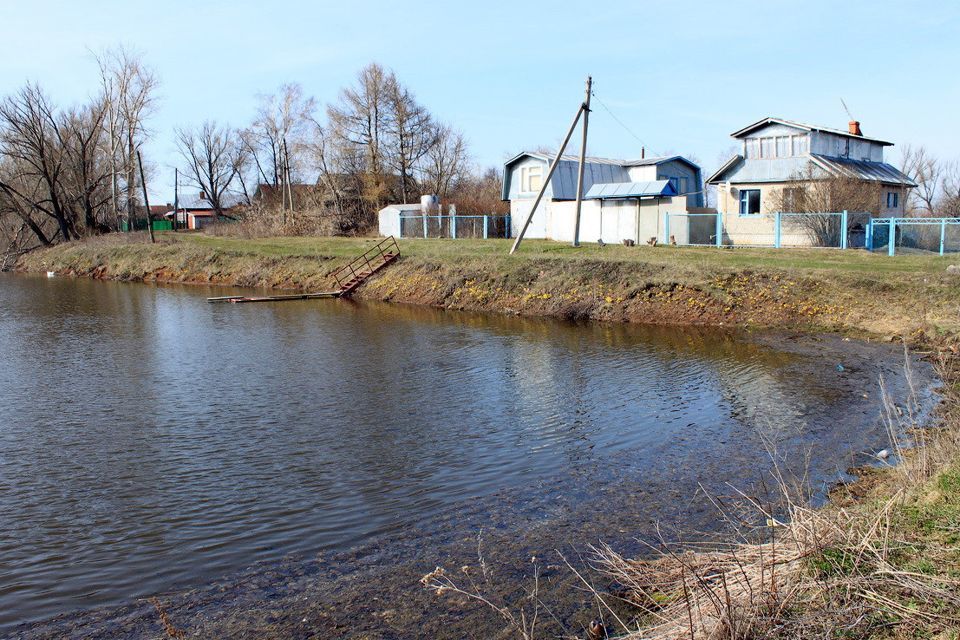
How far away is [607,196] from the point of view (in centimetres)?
3834

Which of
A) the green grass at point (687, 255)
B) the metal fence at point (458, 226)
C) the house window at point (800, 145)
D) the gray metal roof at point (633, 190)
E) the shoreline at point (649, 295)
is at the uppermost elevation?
the house window at point (800, 145)

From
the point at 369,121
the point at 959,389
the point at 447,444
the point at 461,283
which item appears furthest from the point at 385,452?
the point at 369,121

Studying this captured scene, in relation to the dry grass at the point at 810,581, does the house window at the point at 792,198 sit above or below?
above

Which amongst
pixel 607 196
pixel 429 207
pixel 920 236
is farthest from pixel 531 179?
pixel 920 236

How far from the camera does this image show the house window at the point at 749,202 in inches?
1528

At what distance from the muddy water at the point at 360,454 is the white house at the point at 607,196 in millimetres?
16602

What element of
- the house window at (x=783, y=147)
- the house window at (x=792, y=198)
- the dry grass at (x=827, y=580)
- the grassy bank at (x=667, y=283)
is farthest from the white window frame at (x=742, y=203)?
the dry grass at (x=827, y=580)

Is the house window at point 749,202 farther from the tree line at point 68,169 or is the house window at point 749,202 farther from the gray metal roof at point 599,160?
the tree line at point 68,169

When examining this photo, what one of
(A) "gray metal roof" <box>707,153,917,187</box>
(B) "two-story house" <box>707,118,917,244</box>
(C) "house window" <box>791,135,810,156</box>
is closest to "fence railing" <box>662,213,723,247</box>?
(B) "two-story house" <box>707,118,917,244</box>

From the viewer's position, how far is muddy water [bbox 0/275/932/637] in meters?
7.32

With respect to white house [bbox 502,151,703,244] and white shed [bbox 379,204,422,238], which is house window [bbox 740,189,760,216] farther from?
white shed [bbox 379,204,422,238]

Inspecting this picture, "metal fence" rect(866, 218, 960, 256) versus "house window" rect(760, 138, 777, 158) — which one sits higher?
"house window" rect(760, 138, 777, 158)

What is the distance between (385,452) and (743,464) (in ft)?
16.4

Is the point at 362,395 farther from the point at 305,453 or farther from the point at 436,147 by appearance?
the point at 436,147
